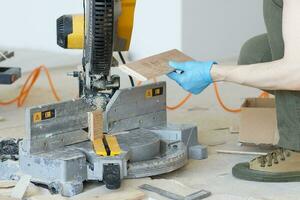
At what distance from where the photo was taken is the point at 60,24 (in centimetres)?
237

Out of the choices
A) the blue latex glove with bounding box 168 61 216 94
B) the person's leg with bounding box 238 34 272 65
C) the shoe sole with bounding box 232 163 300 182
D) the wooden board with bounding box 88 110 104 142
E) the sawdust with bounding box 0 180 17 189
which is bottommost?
the sawdust with bounding box 0 180 17 189

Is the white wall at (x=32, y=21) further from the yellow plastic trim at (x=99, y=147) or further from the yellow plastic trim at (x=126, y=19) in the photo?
the yellow plastic trim at (x=99, y=147)

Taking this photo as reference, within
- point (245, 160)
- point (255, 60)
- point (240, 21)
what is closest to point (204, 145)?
point (245, 160)

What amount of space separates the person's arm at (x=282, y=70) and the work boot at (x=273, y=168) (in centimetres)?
29

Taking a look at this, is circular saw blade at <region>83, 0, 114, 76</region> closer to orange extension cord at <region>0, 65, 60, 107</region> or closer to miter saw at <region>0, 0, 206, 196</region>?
miter saw at <region>0, 0, 206, 196</region>

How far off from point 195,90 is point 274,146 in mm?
484

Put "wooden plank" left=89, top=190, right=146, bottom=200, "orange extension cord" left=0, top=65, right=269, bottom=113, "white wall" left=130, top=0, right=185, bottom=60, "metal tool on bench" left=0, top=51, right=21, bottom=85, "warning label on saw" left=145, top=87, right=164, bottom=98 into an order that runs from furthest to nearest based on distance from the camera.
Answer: "white wall" left=130, top=0, right=185, bottom=60 < "orange extension cord" left=0, top=65, right=269, bottom=113 < "metal tool on bench" left=0, top=51, right=21, bottom=85 < "warning label on saw" left=145, top=87, right=164, bottom=98 < "wooden plank" left=89, top=190, right=146, bottom=200

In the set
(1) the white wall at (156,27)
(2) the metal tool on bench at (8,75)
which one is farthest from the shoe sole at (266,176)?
(1) the white wall at (156,27)

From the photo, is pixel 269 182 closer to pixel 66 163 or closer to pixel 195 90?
pixel 195 90

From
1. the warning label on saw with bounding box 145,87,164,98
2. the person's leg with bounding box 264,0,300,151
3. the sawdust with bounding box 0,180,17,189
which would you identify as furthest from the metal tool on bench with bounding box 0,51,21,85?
the person's leg with bounding box 264,0,300,151

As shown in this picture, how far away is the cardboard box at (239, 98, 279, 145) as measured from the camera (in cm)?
247

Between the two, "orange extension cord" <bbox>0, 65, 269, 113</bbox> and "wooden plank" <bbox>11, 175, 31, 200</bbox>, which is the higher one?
"orange extension cord" <bbox>0, 65, 269, 113</bbox>

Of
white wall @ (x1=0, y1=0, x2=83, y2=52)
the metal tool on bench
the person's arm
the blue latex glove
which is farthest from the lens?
white wall @ (x1=0, y1=0, x2=83, y2=52)

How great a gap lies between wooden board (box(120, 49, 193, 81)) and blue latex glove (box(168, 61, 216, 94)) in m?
0.03
